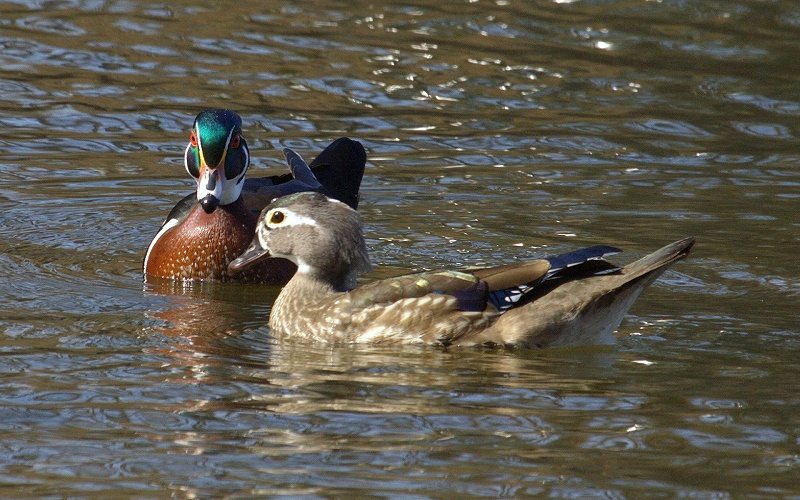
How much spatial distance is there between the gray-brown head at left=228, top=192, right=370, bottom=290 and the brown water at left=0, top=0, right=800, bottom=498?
1.68ft

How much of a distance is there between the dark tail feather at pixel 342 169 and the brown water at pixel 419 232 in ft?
0.94

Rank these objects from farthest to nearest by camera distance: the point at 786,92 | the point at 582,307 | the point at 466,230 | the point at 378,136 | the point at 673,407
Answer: the point at 786,92 → the point at 378,136 → the point at 466,230 → the point at 582,307 → the point at 673,407

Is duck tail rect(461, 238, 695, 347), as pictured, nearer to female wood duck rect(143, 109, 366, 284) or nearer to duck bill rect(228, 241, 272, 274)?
duck bill rect(228, 241, 272, 274)

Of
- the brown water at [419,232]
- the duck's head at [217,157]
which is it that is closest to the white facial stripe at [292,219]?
the brown water at [419,232]

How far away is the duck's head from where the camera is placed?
9.27m

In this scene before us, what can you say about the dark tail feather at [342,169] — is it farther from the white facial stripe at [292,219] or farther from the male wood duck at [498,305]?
the male wood duck at [498,305]

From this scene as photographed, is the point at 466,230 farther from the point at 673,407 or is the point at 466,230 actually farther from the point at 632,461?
the point at 632,461

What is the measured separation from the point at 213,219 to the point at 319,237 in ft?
5.59

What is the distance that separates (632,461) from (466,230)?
180 inches

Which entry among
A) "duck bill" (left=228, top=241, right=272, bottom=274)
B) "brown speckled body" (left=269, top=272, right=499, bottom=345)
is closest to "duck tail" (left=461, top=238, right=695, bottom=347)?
"brown speckled body" (left=269, top=272, right=499, bottom=345)

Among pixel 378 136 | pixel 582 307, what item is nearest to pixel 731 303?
pixel 582 307

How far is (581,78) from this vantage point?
15.0 meters

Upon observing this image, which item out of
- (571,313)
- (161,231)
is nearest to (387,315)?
(571,313)

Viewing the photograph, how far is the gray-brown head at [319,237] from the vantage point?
8.05 meters
